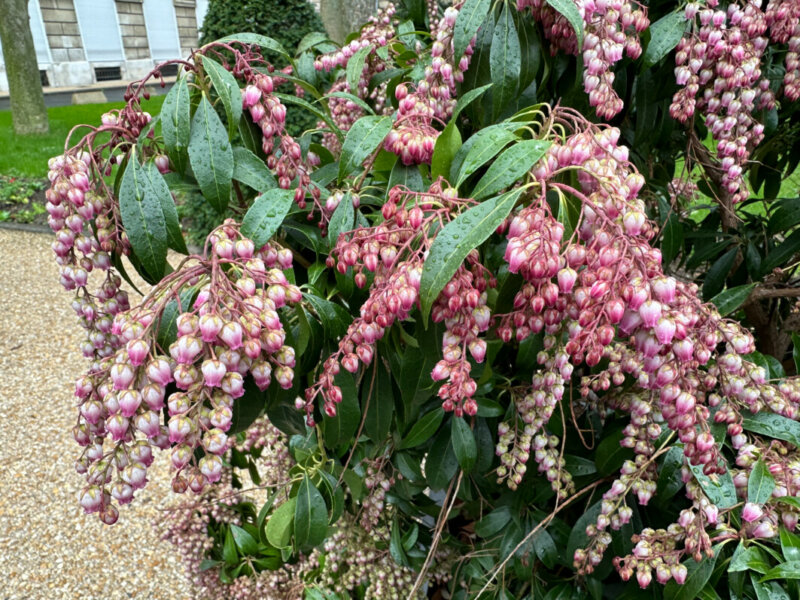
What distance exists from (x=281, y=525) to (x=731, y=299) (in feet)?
3.43

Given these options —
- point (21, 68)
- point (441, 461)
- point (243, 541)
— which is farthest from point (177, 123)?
point (21, 68)

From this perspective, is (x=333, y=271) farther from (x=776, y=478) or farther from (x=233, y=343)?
(x=776, y=478)

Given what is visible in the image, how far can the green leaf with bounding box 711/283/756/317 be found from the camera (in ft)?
4.20

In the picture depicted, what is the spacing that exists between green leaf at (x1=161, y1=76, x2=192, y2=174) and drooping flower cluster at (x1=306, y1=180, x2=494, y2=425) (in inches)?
12.3

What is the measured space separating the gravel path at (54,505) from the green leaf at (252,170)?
5.79ft

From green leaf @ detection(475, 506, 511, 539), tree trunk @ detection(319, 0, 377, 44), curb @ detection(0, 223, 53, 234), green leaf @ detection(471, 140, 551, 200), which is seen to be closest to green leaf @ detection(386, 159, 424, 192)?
green leaf @ detection(471, 140, 551, 200)

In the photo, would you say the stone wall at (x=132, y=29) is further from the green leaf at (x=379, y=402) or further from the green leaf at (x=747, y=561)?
the green leaf at (x=747, y=561)

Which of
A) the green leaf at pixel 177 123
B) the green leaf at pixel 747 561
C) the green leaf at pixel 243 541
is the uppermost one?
the green leaf at pixel 177 123

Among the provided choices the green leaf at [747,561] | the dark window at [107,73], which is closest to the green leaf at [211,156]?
the green leaf at [747,561]

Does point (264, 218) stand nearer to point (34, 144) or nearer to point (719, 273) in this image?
point (719, 273)

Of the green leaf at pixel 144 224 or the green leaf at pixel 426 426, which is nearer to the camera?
the green leaf at pixel 144 224

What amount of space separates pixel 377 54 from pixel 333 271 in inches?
25.3

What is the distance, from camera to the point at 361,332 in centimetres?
85

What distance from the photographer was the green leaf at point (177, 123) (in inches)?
37.9
